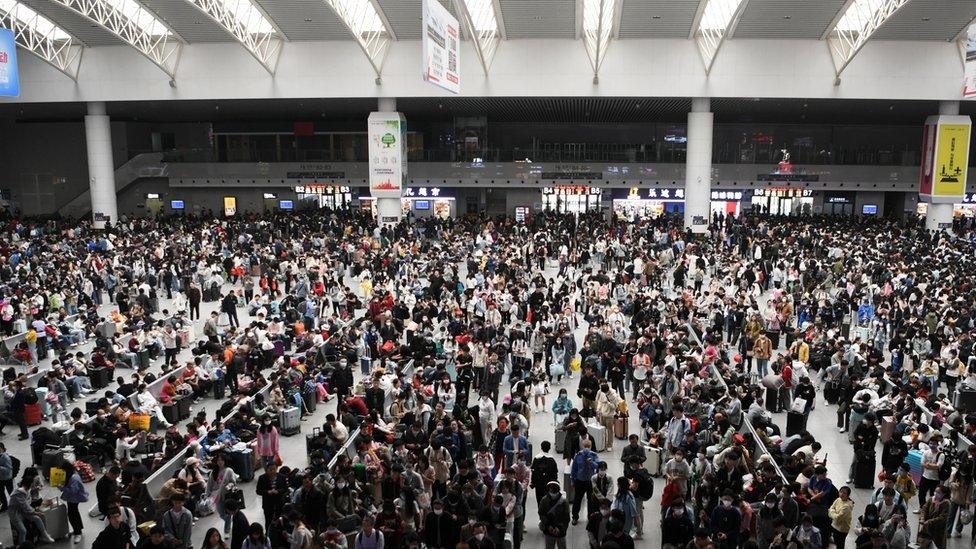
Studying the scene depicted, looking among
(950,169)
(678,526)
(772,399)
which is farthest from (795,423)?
(950,169)

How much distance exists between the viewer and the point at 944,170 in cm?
3800

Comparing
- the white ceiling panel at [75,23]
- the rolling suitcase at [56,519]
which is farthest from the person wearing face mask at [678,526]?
the white ceiling panel at [75,23]

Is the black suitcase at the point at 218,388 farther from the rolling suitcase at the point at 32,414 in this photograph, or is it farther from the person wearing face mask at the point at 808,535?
the person wearing face mask at the point at 808,535

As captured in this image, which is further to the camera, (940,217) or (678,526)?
(940,217)

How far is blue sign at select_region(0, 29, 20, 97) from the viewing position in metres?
25.1

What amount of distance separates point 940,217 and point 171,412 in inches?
1485

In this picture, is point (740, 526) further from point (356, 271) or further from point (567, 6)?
point (567, 6)

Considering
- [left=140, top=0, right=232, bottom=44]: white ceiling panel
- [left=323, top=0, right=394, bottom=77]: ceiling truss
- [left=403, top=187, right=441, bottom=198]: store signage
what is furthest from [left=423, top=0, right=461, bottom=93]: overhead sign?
[left=403, top=187, right=441, bottom=198]: store signage

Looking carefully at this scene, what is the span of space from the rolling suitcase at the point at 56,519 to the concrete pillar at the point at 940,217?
3956cm

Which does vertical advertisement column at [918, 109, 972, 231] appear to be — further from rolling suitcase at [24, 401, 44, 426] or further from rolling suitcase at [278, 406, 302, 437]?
rolling suitcase at [24, 401, 44, 426]

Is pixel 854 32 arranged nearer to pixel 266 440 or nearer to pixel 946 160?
pixel 946 160

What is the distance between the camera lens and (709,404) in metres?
11.6

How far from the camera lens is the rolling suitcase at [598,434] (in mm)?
12273

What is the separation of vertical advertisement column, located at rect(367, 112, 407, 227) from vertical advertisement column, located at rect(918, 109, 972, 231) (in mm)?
26535
